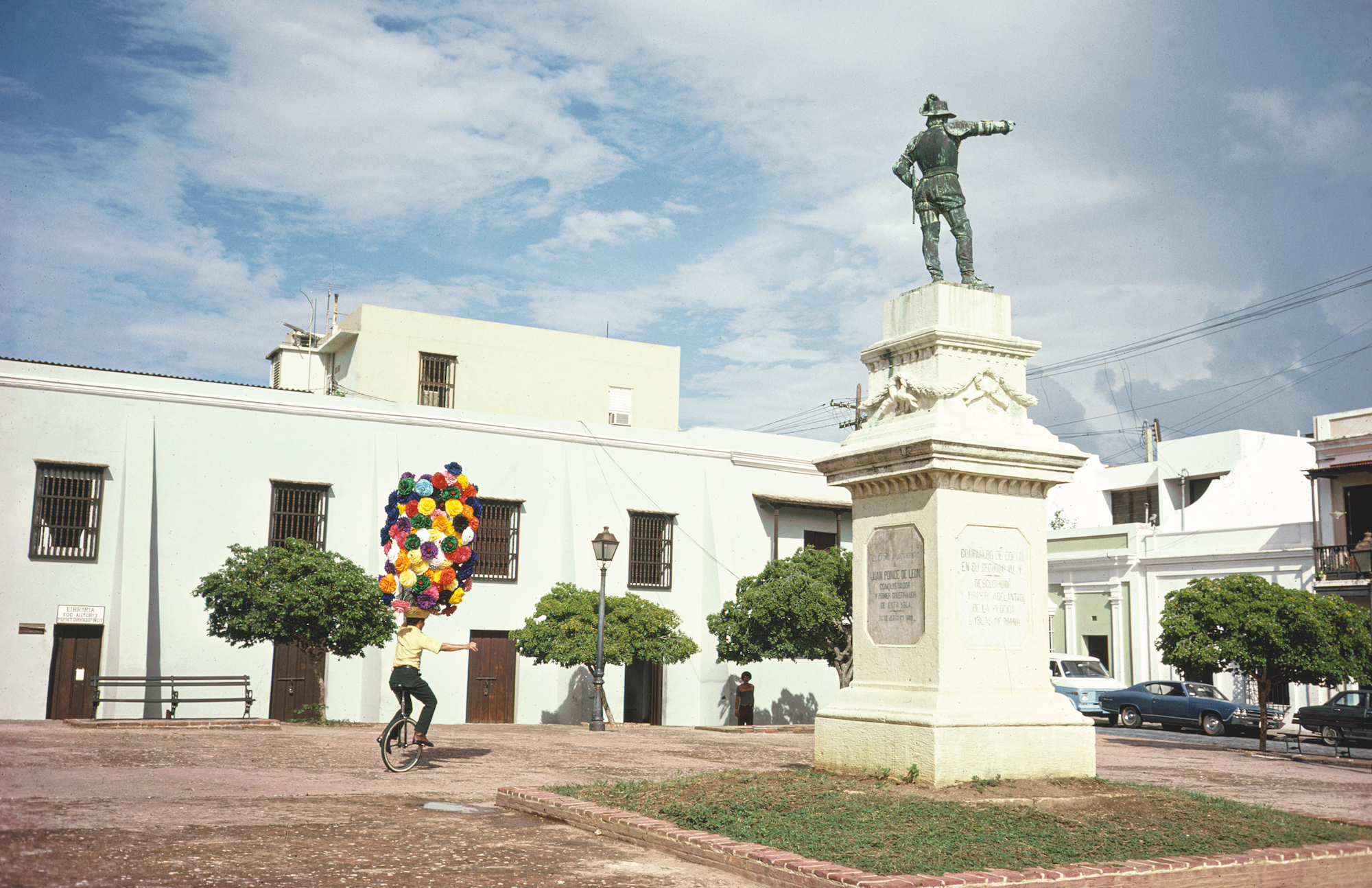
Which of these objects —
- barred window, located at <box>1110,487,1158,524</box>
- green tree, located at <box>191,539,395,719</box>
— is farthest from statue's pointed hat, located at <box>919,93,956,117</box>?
barred window, located at <box>1110,487,1158,524</box>

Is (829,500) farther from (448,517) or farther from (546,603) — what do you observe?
(448,517)

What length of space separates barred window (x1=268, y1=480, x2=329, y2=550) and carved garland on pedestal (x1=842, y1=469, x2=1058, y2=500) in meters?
17.1

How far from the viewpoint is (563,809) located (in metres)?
8.38

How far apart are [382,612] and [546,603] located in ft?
14.4

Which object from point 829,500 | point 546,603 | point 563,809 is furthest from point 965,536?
point 829,500

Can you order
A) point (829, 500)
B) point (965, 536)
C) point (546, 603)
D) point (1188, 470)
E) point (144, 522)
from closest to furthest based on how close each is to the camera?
point (965, 536)
point (144, 522)
point (546, 603)
point (829, 500)
point (1188, 470)

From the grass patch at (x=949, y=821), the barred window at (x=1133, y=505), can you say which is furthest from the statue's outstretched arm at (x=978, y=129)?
the barred window at (x=1133, y=505)

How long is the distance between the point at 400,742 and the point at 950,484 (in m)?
6.28

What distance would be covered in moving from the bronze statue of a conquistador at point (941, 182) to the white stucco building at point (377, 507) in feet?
56.2

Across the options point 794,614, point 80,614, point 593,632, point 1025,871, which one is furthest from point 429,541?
point 80,614

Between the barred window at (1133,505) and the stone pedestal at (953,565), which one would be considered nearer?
the stone pedestal at (953,565)

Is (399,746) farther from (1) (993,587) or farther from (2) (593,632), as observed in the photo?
(2) (593,632)

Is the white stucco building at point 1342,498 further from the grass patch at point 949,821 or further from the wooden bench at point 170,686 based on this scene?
the wooden bench at point 170,686

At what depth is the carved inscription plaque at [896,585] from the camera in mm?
9695
